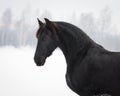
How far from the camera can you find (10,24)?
75.2 meters

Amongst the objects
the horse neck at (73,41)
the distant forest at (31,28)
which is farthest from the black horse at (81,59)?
the distant forest at (31,28)

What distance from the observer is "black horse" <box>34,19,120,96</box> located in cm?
647

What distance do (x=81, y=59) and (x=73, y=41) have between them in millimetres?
464

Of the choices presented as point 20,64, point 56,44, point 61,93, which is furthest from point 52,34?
point 20,64

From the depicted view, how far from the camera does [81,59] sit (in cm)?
673

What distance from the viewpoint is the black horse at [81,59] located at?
647 cm

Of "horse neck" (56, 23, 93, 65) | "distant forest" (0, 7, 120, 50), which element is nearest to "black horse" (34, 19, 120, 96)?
"horse neck" (56, 23, 93, 65)

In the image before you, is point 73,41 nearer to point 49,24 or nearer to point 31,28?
point 49,24

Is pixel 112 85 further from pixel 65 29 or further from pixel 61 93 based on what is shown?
pixel 61 93

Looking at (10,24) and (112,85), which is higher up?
(112,85)

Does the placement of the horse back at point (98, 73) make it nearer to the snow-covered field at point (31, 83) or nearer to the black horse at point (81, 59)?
the black horse at point (81, 59)

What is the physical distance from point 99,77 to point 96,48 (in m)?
0.68

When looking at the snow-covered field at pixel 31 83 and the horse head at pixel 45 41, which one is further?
the snow-covered field at pixel 31 83

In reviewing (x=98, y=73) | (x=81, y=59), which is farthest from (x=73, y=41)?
(x=98, y=73)
